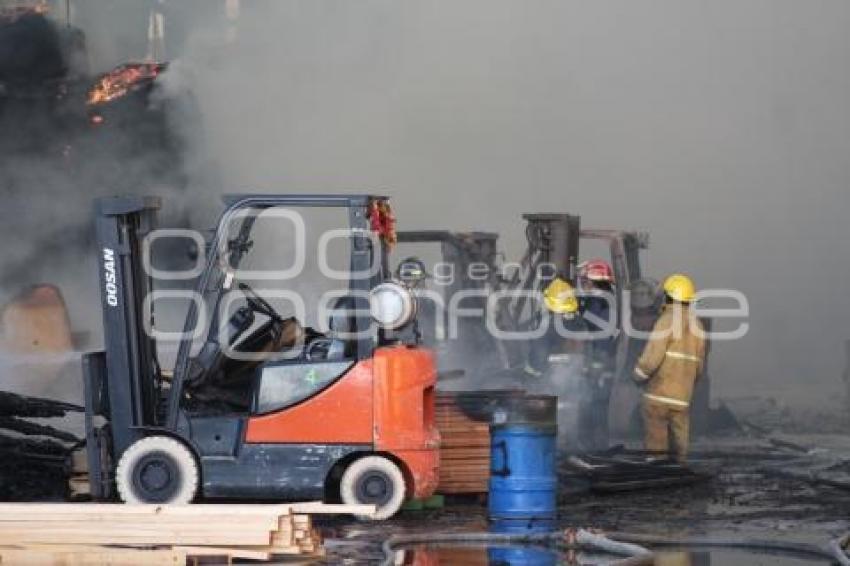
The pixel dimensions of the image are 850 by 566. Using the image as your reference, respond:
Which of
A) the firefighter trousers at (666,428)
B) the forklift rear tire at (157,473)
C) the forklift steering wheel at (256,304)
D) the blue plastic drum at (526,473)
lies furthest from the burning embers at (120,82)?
the blue plastic drum at (526,473)

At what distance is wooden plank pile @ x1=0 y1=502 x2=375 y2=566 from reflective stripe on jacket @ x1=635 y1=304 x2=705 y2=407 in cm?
480

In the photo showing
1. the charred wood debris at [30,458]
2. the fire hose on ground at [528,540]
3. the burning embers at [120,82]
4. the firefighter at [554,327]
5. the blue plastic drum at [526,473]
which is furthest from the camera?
the burning embers at [120,82]

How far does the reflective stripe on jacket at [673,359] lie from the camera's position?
42.8 feet

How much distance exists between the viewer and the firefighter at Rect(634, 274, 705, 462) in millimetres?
13031

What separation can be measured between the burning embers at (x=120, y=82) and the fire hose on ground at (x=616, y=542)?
10816 millimetres

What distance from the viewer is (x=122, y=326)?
10.8 meters

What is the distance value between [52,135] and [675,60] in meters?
8.04

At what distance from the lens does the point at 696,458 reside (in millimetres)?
14219

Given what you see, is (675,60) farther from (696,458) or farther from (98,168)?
(696,458)

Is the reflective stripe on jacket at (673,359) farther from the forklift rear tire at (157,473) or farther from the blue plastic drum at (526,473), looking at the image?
the forklift rear tire at (157,473)

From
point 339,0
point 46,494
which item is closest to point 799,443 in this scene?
point 46,494

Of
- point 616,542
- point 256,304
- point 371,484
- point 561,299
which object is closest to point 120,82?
point 561,299

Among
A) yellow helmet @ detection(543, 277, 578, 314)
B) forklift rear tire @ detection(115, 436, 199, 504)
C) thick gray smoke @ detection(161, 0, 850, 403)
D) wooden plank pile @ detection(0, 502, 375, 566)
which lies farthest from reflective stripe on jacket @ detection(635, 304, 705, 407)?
thick gray smoke @ detection(161, 0, 850, 403)

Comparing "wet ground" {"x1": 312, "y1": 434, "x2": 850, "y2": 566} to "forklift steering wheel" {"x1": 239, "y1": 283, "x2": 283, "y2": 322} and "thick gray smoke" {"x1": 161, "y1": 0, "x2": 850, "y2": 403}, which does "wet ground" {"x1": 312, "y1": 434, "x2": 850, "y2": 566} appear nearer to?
"forklift steering wheel" {"x1": 239, "y1": 283, "x2": 283, "y2": 322}
